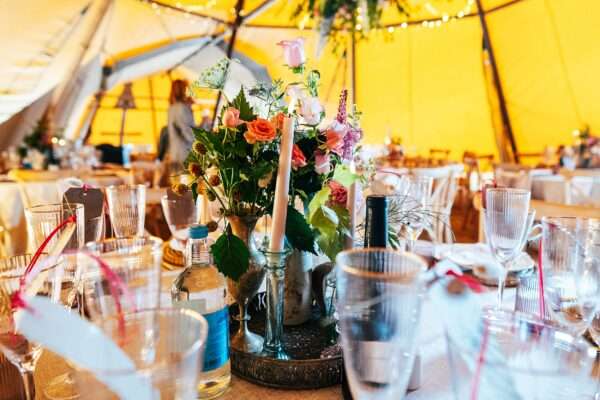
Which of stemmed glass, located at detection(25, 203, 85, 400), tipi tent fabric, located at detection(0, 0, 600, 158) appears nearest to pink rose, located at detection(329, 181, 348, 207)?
stemmed glass, located at detection(25, 203, 85, 400)

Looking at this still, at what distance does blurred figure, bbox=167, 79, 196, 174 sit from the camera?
350 cm

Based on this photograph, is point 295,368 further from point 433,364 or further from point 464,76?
point 464,76

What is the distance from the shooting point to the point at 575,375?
14.1 inches

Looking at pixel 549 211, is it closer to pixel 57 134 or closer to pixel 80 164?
pixel 80 164

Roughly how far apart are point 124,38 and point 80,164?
2977 mm

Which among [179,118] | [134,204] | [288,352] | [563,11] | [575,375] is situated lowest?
[288,352]

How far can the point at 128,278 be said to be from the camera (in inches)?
17.9

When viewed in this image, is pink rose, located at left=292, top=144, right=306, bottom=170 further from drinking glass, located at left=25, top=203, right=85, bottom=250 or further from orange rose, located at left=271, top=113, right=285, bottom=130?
drinking glass, located at left=25, top=203, right=85, bottom=250

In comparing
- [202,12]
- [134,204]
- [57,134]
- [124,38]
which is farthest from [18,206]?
[202,12]

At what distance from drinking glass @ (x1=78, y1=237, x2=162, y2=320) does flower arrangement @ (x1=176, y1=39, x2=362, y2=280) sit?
19 cm

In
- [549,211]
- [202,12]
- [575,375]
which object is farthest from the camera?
[202,12]

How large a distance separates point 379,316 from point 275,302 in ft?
0.97

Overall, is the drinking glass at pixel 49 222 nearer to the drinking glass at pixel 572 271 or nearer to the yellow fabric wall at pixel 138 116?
the drinking glass at pixel 572 271

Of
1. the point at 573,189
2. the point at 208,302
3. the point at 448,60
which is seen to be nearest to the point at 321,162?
the point at 208,302
